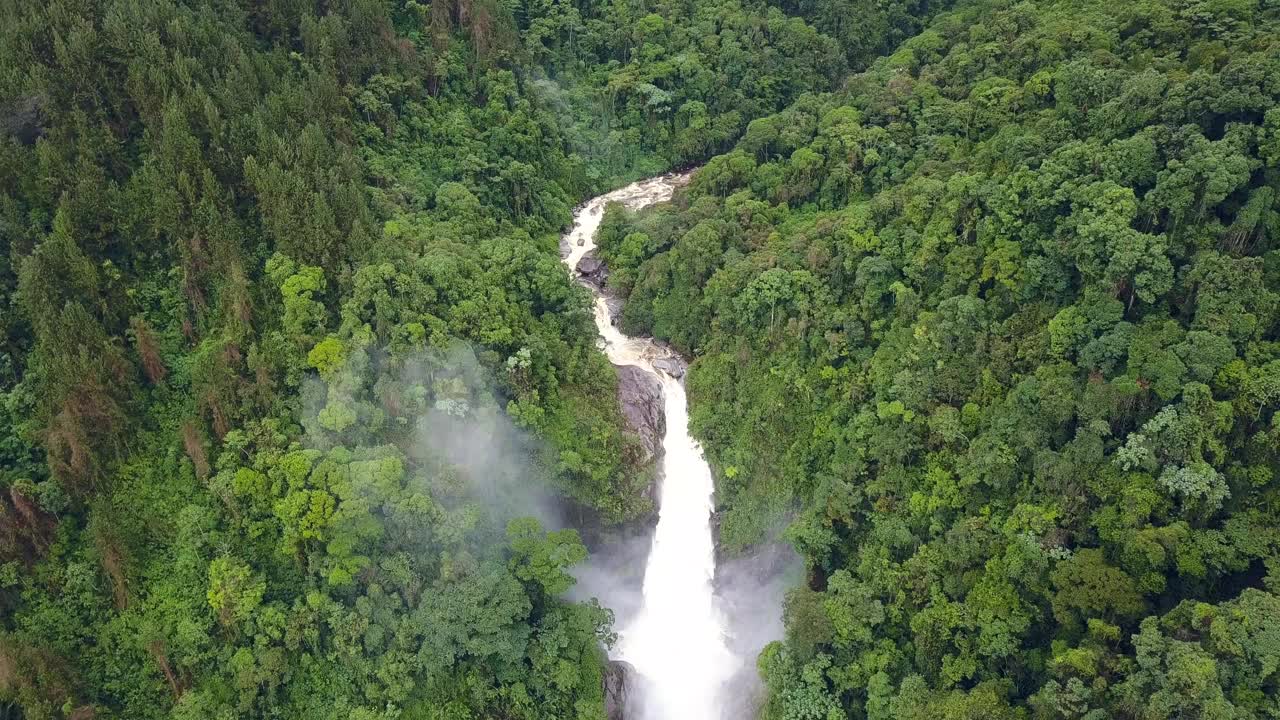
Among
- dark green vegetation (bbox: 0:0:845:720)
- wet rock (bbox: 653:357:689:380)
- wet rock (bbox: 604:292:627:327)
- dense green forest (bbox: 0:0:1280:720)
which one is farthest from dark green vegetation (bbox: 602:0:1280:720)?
dark green vegetation (bbox: 0:0:845:720)

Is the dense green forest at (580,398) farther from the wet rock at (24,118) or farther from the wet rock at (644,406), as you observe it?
the wet rock at (644,406)

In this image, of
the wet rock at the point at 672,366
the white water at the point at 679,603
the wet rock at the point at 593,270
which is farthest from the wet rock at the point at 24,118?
the wet rock at the point at 672,366

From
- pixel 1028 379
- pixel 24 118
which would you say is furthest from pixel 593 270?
pixel 24 118

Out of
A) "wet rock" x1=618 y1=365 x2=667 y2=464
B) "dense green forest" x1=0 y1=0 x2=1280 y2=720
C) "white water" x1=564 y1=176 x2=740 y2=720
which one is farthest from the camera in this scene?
"wet rock" x1=618 y1=365 x2=667 y2=464

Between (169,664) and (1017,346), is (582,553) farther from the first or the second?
(1017,346)

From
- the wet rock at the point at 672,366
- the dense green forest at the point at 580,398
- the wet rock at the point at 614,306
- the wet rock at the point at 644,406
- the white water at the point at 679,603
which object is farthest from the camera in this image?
the wet rock at the point at 614,306

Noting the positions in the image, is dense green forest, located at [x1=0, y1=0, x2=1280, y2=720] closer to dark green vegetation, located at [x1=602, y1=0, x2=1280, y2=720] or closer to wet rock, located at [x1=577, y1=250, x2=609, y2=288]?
dark green vegetation, located at [x1=602, y1=0, x2=1280, y2=720]
